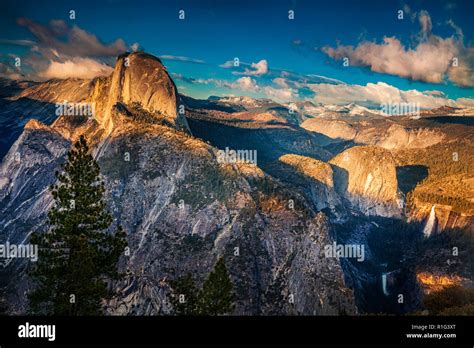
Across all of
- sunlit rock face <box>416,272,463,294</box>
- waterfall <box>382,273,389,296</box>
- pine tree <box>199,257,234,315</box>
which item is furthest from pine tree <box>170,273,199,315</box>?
waterfall <box>382,273,389,296</box>

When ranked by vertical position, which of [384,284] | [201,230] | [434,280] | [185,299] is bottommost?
[384,284]

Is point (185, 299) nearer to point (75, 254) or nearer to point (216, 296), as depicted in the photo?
point (216, 296)

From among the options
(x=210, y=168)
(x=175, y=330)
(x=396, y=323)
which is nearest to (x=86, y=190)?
(x=175, y=330)

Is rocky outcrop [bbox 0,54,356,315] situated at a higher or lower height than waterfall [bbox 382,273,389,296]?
higher

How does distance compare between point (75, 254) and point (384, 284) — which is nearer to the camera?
point (75, 254)

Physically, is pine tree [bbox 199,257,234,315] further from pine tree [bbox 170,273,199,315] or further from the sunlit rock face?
the sunlit rock face

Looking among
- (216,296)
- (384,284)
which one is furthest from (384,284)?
(216,296)

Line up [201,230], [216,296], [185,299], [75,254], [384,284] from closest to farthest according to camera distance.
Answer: [75,254], [216,296], [185,299], [201,230], [384,284]

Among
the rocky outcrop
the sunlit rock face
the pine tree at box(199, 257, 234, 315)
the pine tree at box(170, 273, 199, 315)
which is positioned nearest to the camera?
the pine tree at box(199, 257, 234, 315)

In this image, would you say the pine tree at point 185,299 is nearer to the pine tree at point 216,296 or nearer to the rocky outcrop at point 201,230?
the pine tree at point 216,296

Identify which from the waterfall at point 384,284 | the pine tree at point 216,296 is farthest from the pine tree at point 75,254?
the waterfall at point 384,284

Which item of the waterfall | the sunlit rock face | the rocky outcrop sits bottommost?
the waterfall
